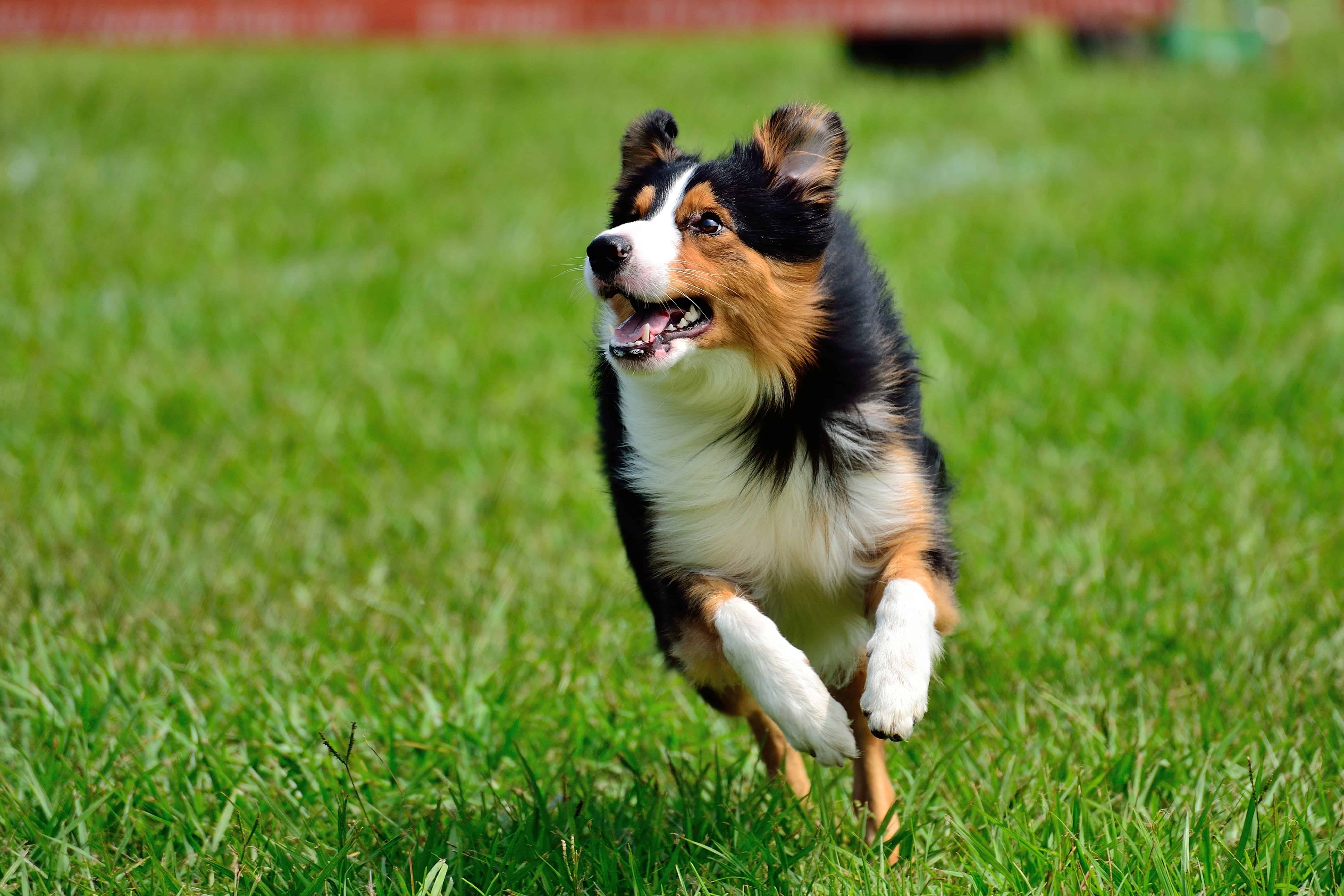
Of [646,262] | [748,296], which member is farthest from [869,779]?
[646,262]

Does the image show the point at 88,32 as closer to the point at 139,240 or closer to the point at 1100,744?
the point at 139,240

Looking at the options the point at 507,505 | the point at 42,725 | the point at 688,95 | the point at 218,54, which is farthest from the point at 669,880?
the point at 218,54

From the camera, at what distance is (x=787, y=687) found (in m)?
2.20

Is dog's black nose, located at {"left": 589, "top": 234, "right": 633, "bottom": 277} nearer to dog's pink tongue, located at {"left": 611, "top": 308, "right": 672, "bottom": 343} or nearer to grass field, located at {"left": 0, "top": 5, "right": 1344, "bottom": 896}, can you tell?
A: dog's pink tongue, located at {"left": 611, "top": 308, "right": 672, "bottom": 343}

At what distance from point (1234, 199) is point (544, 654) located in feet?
16.8

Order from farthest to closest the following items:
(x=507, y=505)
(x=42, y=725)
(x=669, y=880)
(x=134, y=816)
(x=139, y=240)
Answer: (x=139, y=240) < (x=507, y=505) < (x=42, y=725) < (x=134, y=816) < (x=669, y=880)

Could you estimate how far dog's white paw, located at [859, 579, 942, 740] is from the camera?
215cm

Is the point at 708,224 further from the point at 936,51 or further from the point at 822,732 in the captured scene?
the point at 936,51

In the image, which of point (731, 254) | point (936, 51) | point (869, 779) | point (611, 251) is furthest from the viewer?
point (936, 51)

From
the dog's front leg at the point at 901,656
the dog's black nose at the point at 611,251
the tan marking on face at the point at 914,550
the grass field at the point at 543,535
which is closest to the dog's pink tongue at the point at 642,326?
the dog's black nose at the point at 611,251

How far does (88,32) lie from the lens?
9.77 meters

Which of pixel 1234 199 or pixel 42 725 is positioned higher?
pixel 1234 199

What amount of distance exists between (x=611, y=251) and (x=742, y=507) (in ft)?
1.68

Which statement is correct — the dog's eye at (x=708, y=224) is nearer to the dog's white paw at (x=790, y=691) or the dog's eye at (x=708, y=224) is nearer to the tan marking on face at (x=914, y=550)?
the tan marking on face at (x=914, y=550)
